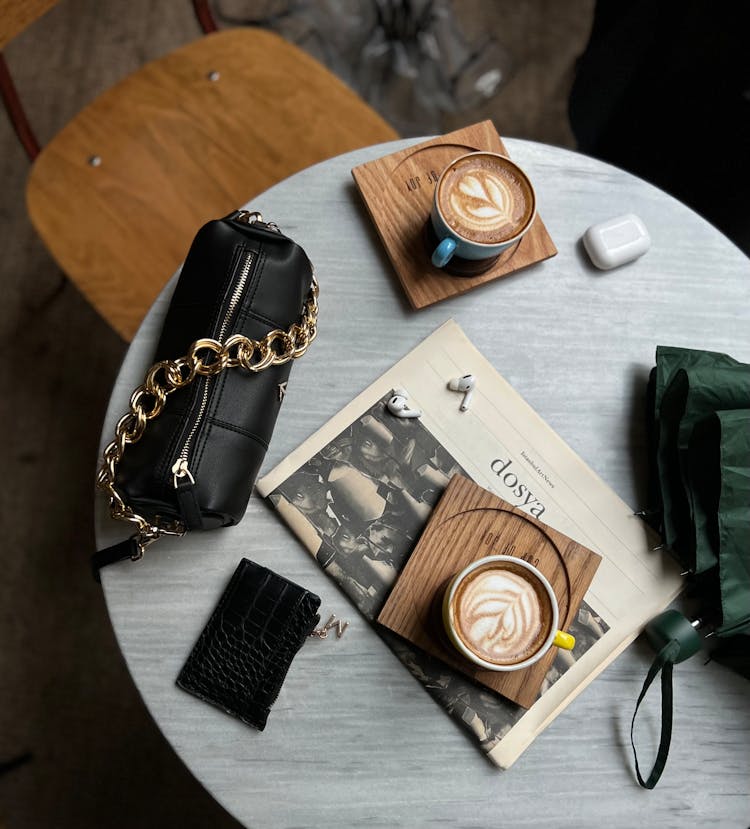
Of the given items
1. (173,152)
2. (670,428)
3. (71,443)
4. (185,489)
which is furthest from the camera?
(71,443)

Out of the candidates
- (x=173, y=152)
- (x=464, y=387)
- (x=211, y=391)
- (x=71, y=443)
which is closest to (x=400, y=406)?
(x=464, y=387)

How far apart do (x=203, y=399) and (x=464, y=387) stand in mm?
273

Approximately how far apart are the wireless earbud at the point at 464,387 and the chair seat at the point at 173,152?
0.47 metres

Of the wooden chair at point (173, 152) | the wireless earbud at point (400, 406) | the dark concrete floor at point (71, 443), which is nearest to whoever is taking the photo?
the wireless earbud at point (400, 406)

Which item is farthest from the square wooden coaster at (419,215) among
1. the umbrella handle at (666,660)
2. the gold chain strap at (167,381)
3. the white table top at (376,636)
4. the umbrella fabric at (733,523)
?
the umbrella handle at (666,660)

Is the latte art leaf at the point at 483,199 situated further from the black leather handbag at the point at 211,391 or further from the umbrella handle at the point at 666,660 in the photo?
the umbrella handle at the point at 666,660

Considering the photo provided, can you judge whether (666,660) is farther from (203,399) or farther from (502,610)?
(203,399)

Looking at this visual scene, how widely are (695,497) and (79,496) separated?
1.10m

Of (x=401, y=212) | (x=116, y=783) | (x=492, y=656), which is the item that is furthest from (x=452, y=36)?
(x=116, y=783)

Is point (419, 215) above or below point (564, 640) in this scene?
above

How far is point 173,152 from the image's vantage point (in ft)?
3.58

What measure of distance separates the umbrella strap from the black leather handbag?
43 centimetres

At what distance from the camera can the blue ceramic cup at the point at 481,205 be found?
0.75 metres

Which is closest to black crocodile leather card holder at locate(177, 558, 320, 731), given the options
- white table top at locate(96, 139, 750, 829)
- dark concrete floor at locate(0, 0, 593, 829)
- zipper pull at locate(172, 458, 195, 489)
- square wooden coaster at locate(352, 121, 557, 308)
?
white table top at locate(96, 139, 750, 829)
